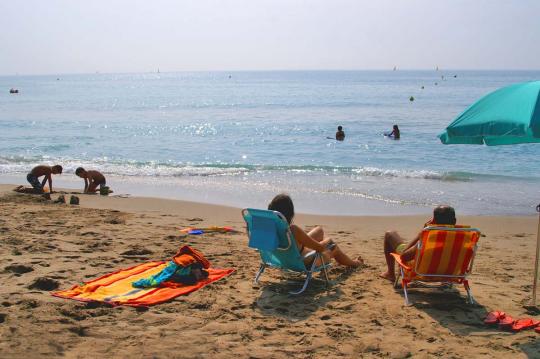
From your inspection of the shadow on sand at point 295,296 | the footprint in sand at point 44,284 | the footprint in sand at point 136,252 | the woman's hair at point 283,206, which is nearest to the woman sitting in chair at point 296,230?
the woman's hair at point 283,206

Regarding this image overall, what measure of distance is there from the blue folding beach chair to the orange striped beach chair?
1011mm

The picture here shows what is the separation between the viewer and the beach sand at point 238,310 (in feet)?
13.6

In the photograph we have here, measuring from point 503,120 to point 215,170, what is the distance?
13288mm

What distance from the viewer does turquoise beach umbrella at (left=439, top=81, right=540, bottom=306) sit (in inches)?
166

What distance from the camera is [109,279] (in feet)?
18.8

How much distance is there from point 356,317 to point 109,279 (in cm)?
258

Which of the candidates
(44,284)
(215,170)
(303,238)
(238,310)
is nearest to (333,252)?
(303,238)

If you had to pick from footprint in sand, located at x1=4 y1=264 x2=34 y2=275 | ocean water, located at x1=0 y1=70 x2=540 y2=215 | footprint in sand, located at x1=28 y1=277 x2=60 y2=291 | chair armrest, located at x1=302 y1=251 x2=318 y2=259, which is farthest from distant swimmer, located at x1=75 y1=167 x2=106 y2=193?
chair armrest, located at x1=302 y1=251 x2=318 y2=259

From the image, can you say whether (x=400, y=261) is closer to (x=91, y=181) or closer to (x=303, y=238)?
(x=303, y=238)

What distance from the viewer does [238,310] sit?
4.98 m

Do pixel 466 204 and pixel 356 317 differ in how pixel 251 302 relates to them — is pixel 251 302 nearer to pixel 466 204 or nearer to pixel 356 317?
pixel 356 317

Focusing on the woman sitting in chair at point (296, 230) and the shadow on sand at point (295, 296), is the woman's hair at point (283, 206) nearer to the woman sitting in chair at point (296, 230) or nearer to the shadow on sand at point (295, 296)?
the woman sitting in chair at point (296, 230)

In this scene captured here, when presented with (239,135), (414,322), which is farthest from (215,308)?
(239,135)

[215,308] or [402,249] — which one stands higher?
[402,249]
